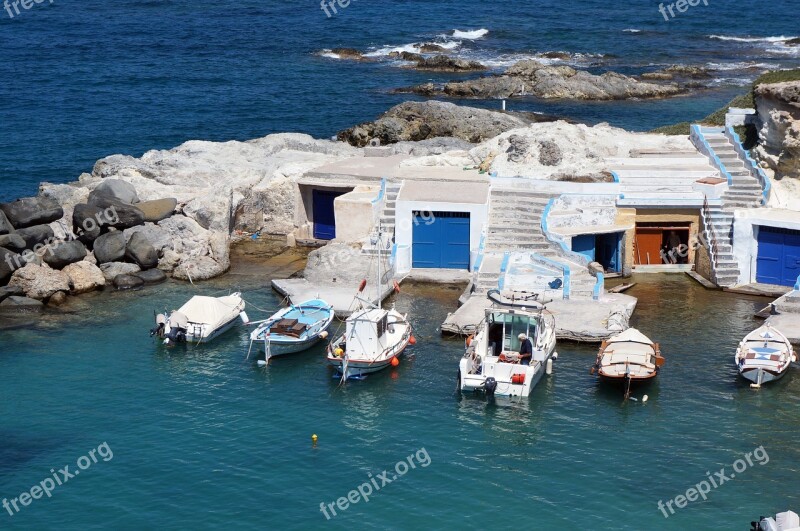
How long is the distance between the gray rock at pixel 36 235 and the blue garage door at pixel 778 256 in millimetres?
33714

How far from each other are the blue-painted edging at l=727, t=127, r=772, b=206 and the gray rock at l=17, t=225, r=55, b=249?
34.4 meters

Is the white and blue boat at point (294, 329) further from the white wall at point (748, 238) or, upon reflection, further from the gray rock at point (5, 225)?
the white wall at point (748, 238)

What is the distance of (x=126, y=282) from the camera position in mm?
52688

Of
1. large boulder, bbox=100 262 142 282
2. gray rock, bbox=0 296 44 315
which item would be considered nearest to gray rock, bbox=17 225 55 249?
large boulder, bbox=100 262 142 282

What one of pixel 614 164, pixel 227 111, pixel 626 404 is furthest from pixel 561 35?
pixel 626 404

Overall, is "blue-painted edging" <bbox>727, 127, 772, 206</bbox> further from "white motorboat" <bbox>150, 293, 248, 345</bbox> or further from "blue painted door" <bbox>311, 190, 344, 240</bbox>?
"white motorboat" <bbox>150, 293, 248, 345</bbox>

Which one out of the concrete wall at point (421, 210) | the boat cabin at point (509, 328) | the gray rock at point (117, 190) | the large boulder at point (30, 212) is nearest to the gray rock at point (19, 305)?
the large boulder at point (30, 212)

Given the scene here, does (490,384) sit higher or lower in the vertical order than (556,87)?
lower

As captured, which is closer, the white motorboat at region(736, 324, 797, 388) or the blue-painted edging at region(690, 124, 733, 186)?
the white motorboat at region(736, 324, 797, 388)

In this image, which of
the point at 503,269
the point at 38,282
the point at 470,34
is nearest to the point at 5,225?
the point at 38,282

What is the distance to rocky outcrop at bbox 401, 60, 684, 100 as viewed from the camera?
97062 millimetres

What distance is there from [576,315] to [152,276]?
20.4m

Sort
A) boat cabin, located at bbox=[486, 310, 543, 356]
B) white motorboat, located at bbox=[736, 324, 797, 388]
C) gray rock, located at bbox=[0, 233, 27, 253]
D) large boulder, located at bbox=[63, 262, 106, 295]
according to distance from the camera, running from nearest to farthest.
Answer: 1. white motorboat, located at bbox=[736, 324, 797, 388]
2. boat cabin, located at bbox=[486, 310, 543, 356]
3. large boulder, located at bbox=[63, 262, 106, 295]
4. gray rock, located at bbox=[0, 233, 27, 253]

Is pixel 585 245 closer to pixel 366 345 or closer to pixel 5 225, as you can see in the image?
pixel 366 345
